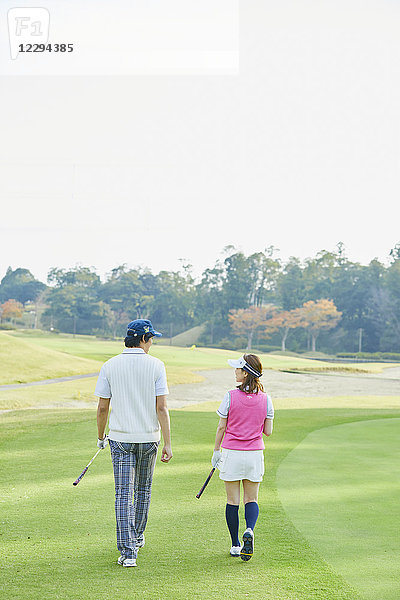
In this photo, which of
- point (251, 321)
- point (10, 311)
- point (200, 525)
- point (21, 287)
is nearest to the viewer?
point (200, 525)

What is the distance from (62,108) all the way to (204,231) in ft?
118

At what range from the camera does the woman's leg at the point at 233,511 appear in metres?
4.07

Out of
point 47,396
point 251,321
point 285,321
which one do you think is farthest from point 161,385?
point 251,321

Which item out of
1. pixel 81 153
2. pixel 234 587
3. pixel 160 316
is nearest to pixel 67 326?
pixel 160 316

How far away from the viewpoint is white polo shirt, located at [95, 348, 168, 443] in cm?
395

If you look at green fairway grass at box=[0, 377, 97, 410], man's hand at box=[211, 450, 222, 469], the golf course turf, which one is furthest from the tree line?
man's hand at box=[211, 450, 222, 469]

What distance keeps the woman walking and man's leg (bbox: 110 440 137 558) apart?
0.51 meters

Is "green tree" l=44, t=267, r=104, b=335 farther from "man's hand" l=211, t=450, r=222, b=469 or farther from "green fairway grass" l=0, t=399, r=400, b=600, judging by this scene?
"man's hand" l=211, t=450, r=222, b=469

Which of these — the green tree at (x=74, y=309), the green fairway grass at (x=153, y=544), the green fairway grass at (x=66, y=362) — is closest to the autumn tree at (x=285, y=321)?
the green fairway grass at (x=66, y=362)

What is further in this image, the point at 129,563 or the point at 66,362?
the point at 66,362

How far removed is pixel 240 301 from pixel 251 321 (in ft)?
16.2

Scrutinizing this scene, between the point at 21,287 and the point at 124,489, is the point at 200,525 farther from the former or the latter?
the point at 21,287

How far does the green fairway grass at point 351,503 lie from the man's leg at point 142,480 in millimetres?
1143

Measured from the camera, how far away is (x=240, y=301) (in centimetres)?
6788
